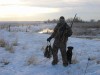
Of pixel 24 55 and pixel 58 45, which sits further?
pixel 24 55

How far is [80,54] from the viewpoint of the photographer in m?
15.6

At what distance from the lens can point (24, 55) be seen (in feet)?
52.2

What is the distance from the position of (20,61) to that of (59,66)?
2.31 meters

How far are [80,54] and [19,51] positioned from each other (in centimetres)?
342

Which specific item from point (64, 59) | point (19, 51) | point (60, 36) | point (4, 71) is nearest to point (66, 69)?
point (64, 59)

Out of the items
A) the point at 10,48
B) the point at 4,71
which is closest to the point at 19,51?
the point at 10,48

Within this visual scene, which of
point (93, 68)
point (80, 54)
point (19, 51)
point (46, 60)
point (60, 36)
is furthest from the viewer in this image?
point (19, 51)

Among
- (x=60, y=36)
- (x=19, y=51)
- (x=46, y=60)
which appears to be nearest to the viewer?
(x=60, y=36)

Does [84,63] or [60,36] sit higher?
[60,36]

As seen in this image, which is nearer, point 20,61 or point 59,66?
point 59,66

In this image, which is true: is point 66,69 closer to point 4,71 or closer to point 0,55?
point 4,71

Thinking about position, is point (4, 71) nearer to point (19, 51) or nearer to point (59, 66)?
point (59, 66)

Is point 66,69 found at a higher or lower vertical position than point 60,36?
lower

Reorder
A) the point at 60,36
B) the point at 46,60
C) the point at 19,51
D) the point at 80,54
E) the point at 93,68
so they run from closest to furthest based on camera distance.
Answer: the point at 93,68, the point at 60,36, the point at 46,60, the point at 80,54, the point at 19,51
